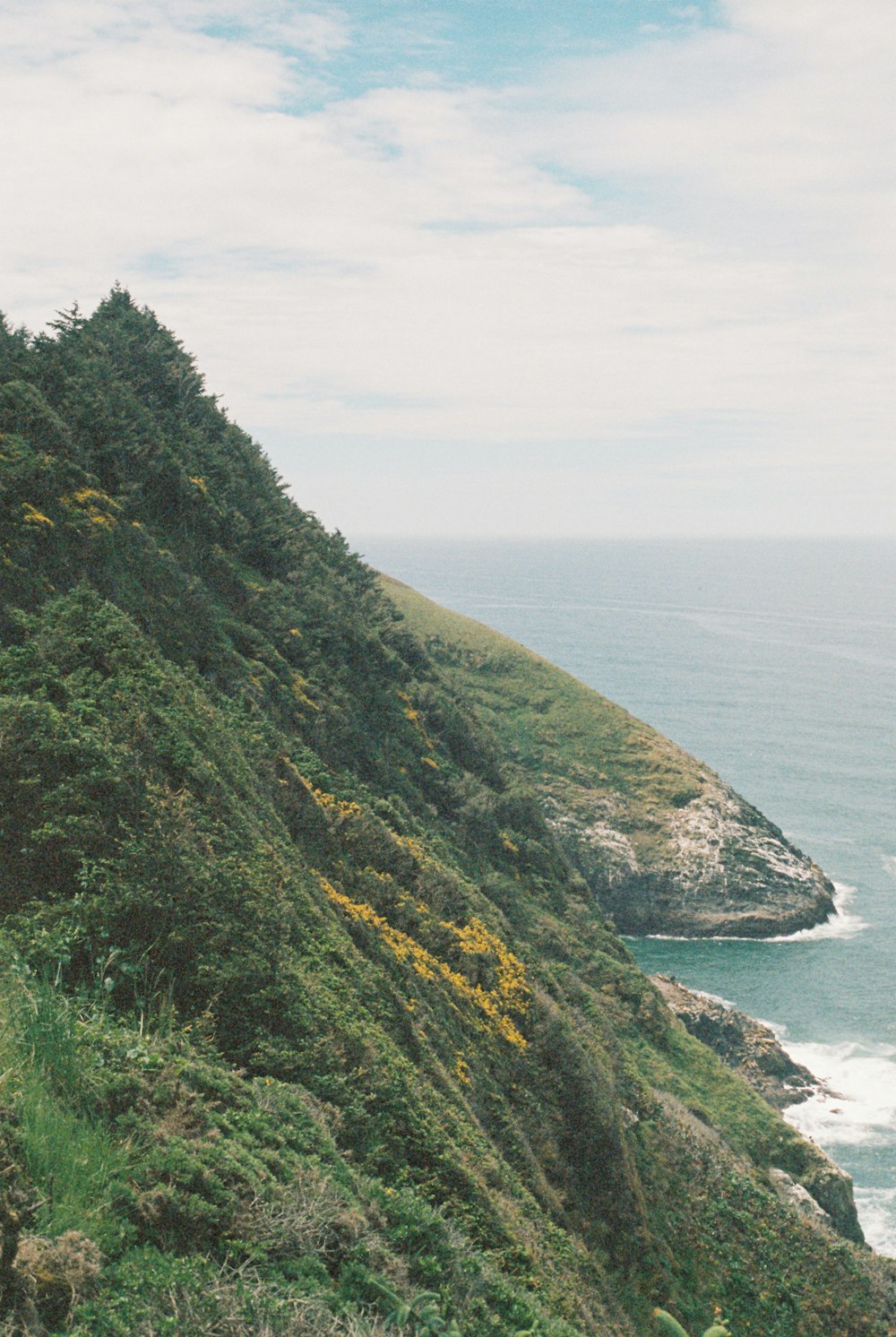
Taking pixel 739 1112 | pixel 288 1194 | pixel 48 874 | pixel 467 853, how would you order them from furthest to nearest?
pixel 739 1112 → pixel 467 853 → pixel 48 874 → pixel 288 1194

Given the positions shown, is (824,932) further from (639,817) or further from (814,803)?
(814,803)

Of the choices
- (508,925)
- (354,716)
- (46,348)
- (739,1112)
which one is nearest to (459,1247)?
(508,925)

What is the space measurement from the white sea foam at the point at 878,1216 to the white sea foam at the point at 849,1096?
3537mm

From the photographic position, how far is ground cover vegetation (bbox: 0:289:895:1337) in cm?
759

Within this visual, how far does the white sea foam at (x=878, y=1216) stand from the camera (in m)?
35.0

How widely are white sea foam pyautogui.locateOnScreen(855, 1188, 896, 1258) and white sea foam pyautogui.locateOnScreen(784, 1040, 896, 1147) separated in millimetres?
3537

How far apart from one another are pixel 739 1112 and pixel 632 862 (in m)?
39.0

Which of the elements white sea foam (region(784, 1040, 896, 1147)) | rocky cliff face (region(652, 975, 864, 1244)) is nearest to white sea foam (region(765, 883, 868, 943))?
rocky cliff face (region(652, 975, 864, 1244))

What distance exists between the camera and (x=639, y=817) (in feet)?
262

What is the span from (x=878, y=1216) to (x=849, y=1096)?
9746 millimetres

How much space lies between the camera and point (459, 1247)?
415 inches

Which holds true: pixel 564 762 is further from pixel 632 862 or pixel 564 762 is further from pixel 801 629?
pixel 801 629

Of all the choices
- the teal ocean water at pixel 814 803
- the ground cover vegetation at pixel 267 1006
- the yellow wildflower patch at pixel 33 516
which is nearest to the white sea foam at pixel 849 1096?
the teal ocean water at pixel 814 803

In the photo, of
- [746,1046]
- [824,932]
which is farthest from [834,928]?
[746,1046]
